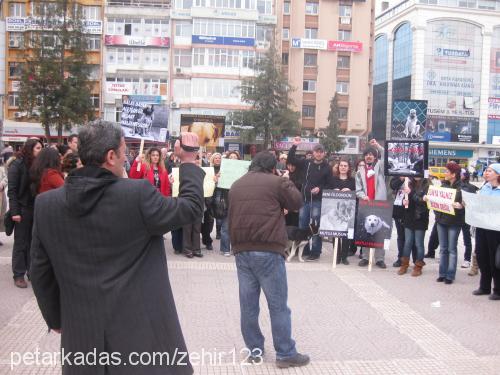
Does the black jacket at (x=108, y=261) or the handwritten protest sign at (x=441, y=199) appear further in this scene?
the handwritten protest sign at (x=441, y=199)

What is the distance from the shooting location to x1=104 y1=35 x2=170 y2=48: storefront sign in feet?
167

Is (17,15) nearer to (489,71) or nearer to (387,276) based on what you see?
(387,276)

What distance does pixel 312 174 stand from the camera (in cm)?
1078

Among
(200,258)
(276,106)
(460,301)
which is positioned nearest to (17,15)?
(276,106)

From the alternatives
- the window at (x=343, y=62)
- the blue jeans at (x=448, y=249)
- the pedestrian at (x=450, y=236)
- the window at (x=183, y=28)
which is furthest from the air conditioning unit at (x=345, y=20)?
the blue jeans at (x=448, y=249)

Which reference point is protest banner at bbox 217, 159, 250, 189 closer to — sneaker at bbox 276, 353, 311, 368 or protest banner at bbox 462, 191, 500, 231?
protest banner at bbox 462, 191, 500, 231

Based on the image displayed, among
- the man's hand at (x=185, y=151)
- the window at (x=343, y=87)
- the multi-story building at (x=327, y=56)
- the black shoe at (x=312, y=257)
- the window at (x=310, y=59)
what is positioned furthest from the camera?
the window at (x=343, y=87)

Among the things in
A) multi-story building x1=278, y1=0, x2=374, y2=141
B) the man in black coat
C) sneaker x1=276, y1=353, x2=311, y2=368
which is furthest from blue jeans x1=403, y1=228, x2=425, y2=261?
multi-story building x1=278, y1=0, x2=374, y2=141

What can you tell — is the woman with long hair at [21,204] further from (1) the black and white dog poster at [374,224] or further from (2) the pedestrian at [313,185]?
(1) the black and white dog poster at [374,224]

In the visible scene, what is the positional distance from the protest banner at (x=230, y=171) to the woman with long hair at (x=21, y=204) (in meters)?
3.80

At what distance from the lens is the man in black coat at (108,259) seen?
101 inches

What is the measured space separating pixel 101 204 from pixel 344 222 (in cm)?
790

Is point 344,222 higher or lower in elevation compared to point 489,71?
lower

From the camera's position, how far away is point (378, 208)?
9992 mm
